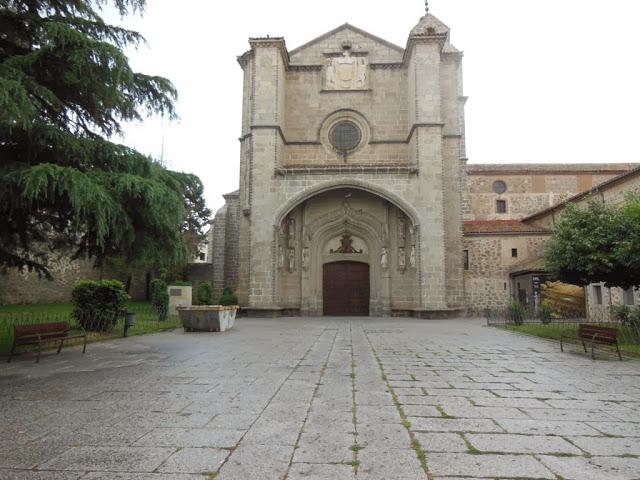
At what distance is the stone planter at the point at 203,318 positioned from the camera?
12.5 meters

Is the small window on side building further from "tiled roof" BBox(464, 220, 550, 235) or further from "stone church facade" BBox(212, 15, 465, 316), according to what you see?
"stone church facade" BBox(212, 15, 465, 316)

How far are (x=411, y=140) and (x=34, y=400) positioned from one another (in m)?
18.6

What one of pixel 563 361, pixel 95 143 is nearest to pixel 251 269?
pixel 95 143

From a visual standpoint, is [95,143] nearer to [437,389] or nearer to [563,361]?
[437,389]

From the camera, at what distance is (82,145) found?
6.91 meters

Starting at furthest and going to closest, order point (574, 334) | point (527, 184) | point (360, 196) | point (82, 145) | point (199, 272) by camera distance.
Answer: point (199, 272)
point (527, 184)
point (360, 196)
point (574, 334)
point (82, 145)

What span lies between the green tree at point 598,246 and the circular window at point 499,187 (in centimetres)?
1831

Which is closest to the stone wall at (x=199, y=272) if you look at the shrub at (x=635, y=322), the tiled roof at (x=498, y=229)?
the tiled roof at (x=498, y=229)

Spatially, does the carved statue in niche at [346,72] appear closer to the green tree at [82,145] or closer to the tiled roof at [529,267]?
the tiled roof at [529,267]

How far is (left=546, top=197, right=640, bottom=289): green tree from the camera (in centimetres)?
982

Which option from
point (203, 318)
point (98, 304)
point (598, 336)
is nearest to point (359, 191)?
point (203, 318)

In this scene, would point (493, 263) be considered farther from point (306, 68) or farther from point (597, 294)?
point (306, 68)

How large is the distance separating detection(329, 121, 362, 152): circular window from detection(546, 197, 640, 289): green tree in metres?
11.8

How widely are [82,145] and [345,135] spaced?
53.3ft
